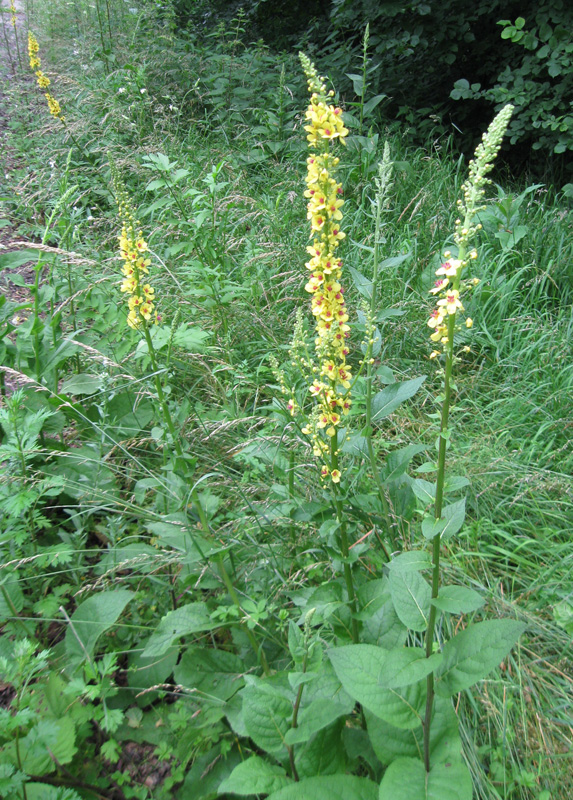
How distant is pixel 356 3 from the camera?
539 cm

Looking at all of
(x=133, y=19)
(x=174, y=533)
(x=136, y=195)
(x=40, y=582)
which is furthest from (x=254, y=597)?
(x=133, y=19)

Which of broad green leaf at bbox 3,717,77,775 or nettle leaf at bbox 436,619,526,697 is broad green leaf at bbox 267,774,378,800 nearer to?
nettle leaf at bbox 436,619,526,697

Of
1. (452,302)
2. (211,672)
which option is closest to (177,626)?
(211,672)

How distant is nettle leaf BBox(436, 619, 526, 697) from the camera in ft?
3.93

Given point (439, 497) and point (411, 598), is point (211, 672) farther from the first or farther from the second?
point (439, 497)

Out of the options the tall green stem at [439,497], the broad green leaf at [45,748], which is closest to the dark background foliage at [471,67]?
the tall green stem at [439,497]

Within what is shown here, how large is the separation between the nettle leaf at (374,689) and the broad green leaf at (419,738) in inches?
2.8

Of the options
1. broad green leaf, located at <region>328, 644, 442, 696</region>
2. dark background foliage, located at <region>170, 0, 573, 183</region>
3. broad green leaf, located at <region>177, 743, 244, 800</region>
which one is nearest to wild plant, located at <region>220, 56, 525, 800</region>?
broad green leaf, located at <region>328, 644, 442, 696</region>

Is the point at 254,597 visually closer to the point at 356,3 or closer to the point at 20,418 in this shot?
the point at 20,418

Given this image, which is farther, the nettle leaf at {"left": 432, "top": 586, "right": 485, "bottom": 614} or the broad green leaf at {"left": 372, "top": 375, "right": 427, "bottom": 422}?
the broad green leaf at {"left": 372, "top": 375, "right": 427, "bottom": 422}

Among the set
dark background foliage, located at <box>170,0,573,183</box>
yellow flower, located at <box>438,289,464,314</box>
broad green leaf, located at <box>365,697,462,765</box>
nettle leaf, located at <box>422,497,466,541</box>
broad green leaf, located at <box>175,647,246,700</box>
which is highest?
dark background foliage, located at <box>170,0,573,183</box>

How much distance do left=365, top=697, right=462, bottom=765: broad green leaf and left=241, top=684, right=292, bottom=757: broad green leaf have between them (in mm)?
227

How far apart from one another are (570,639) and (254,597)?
3.36ft

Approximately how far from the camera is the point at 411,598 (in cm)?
133
